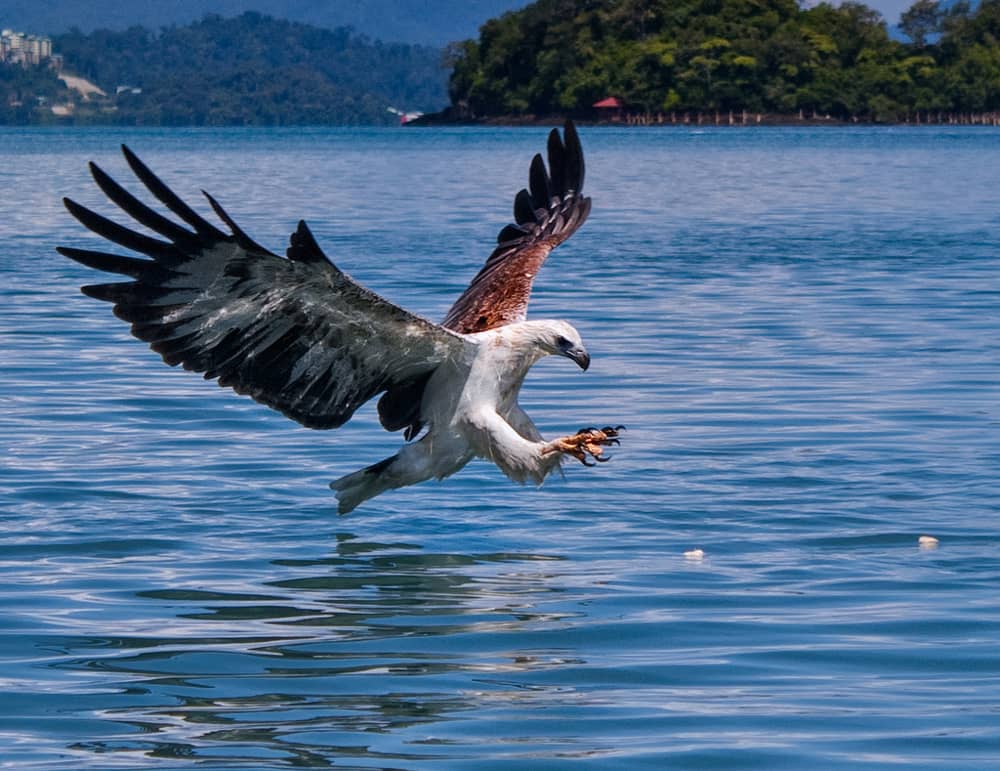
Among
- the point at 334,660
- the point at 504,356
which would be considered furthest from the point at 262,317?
the point at 334,660

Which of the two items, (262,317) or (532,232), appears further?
(532,232)

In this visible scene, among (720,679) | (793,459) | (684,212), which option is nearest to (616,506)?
(793,459)

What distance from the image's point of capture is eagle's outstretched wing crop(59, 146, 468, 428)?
8164mm

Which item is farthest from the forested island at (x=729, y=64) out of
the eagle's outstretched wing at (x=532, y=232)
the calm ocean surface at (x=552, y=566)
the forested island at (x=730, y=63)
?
the eagle's outstretched wing at (x=532, y=232)

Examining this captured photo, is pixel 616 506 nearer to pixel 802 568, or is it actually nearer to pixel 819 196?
pixel 802 568

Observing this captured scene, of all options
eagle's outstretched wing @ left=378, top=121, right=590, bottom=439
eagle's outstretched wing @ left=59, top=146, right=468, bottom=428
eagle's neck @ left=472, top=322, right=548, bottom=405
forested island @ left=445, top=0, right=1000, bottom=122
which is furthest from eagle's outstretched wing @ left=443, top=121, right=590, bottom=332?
forested island @ left=445, top=0, right=1000, bottom=122

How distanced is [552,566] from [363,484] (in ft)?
3.68

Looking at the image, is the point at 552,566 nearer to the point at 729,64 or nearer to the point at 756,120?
the point at 729,64

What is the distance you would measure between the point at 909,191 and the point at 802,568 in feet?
127

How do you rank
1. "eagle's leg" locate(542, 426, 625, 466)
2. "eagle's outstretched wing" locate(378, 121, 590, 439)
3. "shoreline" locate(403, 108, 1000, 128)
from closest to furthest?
"eagle's leg" locate(542, 426, 625, 466) < "eagle's outstretched wing" locate(378, 121, 590, 439) < "shoreline" locate(403, 108, 1000, 128)

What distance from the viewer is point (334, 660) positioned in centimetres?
768

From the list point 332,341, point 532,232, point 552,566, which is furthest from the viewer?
point 532,232

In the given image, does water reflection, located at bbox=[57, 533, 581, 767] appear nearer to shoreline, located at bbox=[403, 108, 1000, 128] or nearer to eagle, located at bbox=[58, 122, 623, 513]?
eagle, located at bbox=[58, 122, 623, 513]

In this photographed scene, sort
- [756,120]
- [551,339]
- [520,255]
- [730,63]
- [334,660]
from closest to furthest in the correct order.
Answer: [334,660] → [551,339] → [520,255] → [730,63] → [756,120]
